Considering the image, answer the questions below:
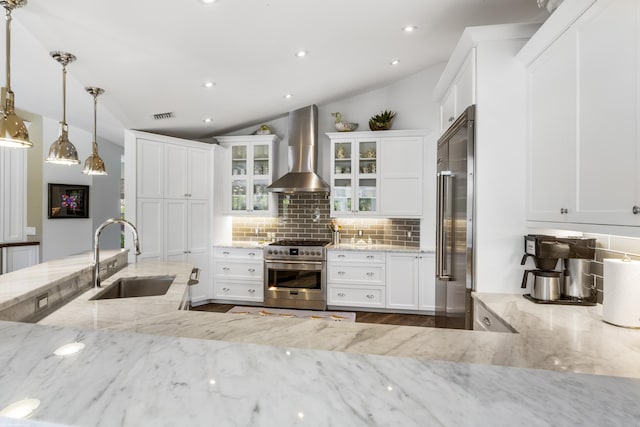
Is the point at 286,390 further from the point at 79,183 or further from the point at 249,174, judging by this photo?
the point at 79,183

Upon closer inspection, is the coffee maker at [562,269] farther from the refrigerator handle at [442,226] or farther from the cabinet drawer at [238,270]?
the cabinet drawer at [238,270]

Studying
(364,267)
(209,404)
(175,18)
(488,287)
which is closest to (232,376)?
(209,404)

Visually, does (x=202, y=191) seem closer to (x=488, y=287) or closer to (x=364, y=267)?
(x=364, y=267)

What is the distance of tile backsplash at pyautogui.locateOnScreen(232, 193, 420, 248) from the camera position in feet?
15.9

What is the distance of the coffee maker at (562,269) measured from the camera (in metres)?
1.78

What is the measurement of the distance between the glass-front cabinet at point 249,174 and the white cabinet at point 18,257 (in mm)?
2640

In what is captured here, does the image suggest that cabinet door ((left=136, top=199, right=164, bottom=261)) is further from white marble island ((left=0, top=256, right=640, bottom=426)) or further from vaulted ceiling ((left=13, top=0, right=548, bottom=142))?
white marble island ((left=0, top=256, right=640, bottom=426))

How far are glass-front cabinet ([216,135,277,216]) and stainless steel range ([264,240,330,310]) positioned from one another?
75 centimetres

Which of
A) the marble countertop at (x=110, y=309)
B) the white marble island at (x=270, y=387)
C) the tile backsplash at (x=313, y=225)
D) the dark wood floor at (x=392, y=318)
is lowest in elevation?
the dark wood floor at (x=392, y=318)

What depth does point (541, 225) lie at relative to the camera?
5.93 feet

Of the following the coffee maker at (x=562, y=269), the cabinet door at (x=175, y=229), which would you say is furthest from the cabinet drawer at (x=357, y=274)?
the coffee maker at (x=562, y=269)

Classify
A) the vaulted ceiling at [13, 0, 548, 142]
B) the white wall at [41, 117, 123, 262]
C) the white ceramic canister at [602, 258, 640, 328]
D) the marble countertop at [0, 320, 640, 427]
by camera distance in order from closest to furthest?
1. the marble countertop at [0, 320, 640, 427]
2. the white ceramic canister at [602, 258, 640, 328]
3. the vaulted ceiling at [13, 0, 548, 142]
4. the white wall at [41, 117, 123, 262]

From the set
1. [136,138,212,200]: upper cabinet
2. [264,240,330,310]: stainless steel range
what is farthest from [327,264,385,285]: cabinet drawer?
[136,138,212,200]: upper cabinet

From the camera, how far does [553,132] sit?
66.9 inches
